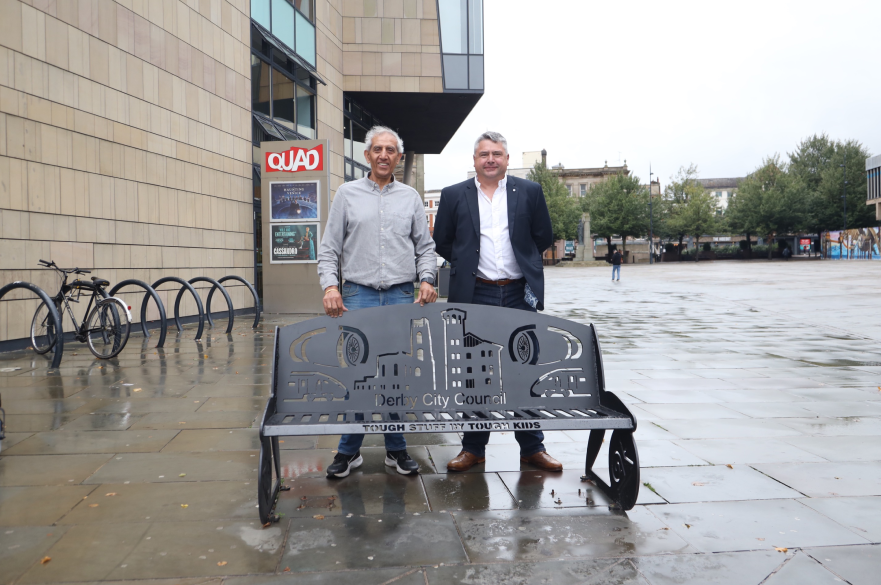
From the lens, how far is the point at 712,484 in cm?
362

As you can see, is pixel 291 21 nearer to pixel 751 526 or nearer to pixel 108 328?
pixel 108 328

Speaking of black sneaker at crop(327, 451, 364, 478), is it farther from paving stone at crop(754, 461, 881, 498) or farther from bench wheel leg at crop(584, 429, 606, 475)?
paving stone at crop(754, 461, 881, 498)

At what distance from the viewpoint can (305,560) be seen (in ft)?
8.84

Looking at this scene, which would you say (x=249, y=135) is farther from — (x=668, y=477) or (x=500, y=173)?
(x=668, y=477)

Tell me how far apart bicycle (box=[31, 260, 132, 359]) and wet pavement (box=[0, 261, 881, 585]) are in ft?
4.16

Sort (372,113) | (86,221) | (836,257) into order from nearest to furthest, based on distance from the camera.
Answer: (86,221) → (372,113) → (836,257)

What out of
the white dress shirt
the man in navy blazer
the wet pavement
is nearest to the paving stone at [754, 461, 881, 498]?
the wet pavement

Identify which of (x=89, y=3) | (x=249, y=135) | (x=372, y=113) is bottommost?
(x=249, y=135)

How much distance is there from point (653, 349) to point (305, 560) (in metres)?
7.45

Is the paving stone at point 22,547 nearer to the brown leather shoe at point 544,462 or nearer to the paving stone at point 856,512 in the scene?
the brown leather shoe at point 544,462

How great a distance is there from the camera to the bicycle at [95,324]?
7.83 meters

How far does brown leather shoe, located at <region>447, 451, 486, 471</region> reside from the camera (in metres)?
3.85

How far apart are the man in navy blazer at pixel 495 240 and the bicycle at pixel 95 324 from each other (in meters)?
5.15

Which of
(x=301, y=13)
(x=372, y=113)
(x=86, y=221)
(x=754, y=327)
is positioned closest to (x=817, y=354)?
(x=754, y=327)
